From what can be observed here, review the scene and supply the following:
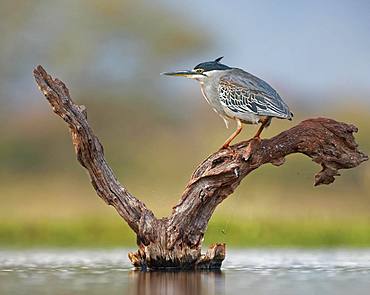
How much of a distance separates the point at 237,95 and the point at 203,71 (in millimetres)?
424

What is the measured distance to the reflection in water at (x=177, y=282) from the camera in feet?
35.8

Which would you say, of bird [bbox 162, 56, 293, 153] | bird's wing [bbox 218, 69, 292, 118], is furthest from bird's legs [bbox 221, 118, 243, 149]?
bird's wing [bbox 218, 69, 292, 118]

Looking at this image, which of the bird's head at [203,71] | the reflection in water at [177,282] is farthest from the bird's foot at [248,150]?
the reflection in water at [177,282]

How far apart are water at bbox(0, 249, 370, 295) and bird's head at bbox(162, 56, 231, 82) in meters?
1.52

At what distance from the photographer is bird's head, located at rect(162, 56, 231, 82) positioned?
41.7ft

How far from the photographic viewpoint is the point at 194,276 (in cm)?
1183

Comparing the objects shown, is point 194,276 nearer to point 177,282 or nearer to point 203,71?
point 177,282

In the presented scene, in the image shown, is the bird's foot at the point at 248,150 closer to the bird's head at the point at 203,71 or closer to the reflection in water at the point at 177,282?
the bird's head at the point at 203,71

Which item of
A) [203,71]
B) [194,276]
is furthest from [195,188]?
[203,71]

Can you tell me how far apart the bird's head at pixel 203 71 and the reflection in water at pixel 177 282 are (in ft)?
5.18

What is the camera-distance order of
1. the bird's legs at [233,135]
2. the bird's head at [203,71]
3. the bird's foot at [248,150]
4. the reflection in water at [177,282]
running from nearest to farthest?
the reflection in water at [177,282] < the bird's foot at [248,150] < the bird's legs at [233,135] < the bird's head at [203,71]

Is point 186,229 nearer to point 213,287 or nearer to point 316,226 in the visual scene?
point 213,287

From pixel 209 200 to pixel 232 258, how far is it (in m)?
1.87

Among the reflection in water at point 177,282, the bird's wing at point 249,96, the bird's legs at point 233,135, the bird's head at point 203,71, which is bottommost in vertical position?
the reflection in water at point 177,282
